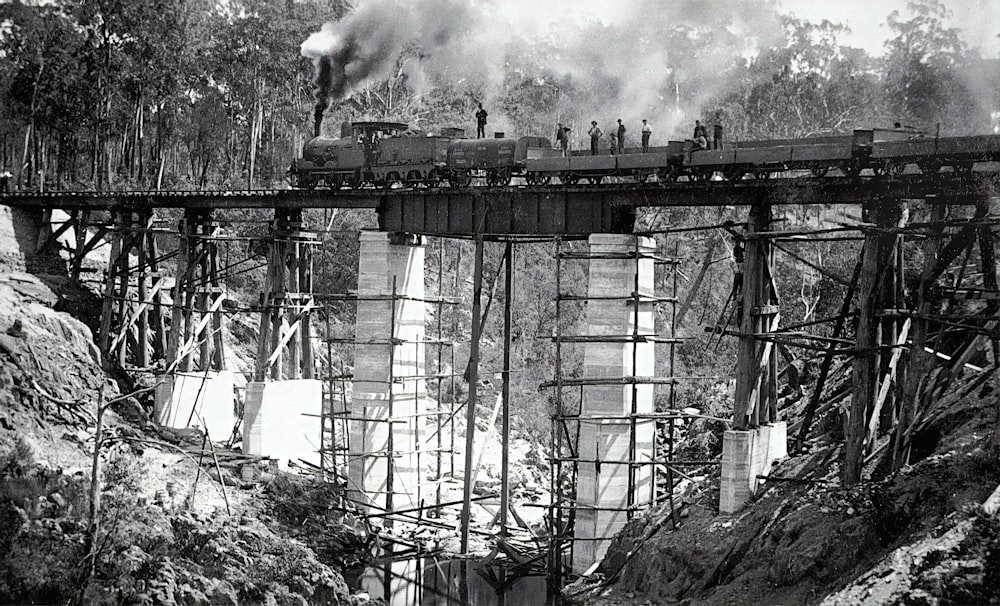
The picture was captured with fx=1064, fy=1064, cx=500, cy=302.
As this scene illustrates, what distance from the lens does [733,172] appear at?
22062 millimetres

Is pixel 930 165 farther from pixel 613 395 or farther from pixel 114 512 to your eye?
pixel 114 512

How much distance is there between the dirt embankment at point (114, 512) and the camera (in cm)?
1747

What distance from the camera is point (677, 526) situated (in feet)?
62.6

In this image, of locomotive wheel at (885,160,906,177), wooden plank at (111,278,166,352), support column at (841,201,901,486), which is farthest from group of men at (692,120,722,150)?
wooden plank at (111,278,166,352)

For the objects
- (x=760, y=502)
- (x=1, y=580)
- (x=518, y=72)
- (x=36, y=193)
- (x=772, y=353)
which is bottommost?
(x=1, y=580)

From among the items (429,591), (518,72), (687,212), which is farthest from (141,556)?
(518,72)

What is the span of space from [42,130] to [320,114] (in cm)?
2052

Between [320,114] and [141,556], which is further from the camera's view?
[320,114]

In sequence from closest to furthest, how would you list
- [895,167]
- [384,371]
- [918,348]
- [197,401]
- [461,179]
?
1. [918,348]
2. [895,167]
3. [384,371]
4. [461,179]
5. [197,401]

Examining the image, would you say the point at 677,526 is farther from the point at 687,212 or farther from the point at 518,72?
the point at 518,72

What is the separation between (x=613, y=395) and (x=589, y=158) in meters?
5.32

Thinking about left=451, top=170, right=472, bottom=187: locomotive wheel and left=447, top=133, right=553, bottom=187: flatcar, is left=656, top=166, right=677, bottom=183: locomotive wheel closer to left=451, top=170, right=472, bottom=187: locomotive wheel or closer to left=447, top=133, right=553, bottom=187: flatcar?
left=447, top=133, right=553, bottom=187: flatcar

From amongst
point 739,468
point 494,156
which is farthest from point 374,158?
point 739,468

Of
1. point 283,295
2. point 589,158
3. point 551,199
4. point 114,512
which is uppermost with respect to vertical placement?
point 589,158
